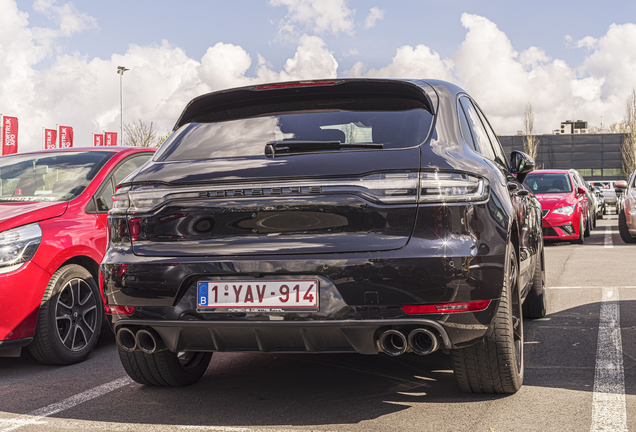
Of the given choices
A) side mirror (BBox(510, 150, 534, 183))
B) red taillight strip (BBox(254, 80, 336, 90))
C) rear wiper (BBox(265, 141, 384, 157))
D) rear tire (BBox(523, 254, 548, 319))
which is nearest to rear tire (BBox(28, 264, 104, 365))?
red taillight strip (BBox(254, 80, 336, 90))

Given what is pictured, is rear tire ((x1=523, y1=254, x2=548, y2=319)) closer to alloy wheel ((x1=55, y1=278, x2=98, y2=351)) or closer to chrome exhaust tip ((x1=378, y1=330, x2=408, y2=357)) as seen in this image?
chrome exhaust tip ((x1=378, y1=330, x2=408, y2=357))

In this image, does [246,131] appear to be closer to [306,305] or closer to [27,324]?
[306,305]

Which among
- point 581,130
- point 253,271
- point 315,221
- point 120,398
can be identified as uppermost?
point 581,130

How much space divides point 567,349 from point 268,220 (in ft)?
9.28

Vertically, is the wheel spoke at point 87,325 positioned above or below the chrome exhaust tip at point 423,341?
below

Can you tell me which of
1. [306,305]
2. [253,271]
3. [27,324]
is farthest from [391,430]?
[27,324]

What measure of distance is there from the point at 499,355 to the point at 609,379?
39.9 inches

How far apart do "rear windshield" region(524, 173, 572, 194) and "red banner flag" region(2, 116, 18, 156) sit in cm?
2860

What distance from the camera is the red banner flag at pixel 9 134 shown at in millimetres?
36219

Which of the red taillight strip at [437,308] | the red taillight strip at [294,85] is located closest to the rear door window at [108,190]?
the red taillight strip at [294,85]

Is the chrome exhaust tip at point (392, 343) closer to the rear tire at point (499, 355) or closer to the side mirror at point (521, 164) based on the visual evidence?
the rear tire at point (499, 355)

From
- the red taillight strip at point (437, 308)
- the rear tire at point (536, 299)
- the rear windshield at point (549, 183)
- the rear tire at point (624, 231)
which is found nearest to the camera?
the red taillight strip at point (437, 308)

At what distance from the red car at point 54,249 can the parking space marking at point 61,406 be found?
0.80m

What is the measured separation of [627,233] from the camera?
14414 mm
